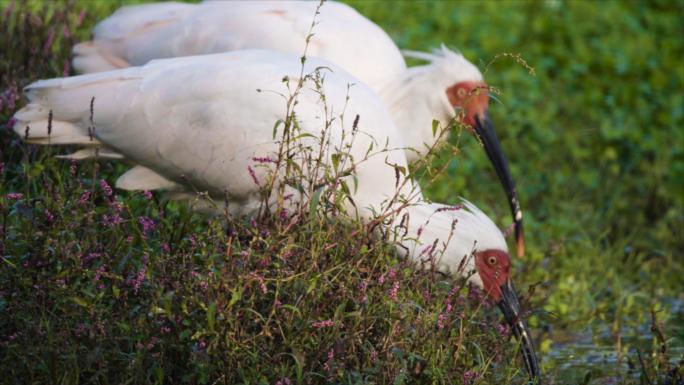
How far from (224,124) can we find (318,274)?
4.47ft

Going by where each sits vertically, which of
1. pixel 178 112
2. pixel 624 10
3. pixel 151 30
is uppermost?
pixel 624 10

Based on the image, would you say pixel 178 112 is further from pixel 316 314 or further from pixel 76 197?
pixel 316 314

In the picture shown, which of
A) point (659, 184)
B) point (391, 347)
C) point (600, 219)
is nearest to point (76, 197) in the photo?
point (391, 347)

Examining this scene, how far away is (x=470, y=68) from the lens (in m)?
5.39

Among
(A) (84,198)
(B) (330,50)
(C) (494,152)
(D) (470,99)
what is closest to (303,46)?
(B) (330,50)

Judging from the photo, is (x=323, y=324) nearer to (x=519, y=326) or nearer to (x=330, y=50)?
(x=519, y=326)

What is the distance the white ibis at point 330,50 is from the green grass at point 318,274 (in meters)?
0.32

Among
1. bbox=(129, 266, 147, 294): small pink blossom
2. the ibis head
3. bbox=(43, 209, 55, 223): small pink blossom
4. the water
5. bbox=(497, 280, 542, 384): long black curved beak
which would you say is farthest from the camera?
the ibis head

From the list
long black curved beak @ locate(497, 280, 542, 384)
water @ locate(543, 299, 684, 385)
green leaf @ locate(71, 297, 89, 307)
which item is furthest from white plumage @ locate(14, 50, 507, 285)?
green leaf @ locate(71, 297, 89, 307)

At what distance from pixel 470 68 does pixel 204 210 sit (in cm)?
153

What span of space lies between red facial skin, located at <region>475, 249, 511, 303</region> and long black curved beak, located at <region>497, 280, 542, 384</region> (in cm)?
3

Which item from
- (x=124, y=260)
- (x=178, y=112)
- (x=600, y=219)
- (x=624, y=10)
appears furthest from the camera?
(x=624, y=10)

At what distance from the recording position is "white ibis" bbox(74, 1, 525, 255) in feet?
17.3

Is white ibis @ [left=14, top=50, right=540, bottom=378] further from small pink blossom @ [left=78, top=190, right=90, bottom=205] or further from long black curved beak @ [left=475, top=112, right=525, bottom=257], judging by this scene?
long black curved beak @ [left=475, top=112, right=525, bottom=257]
